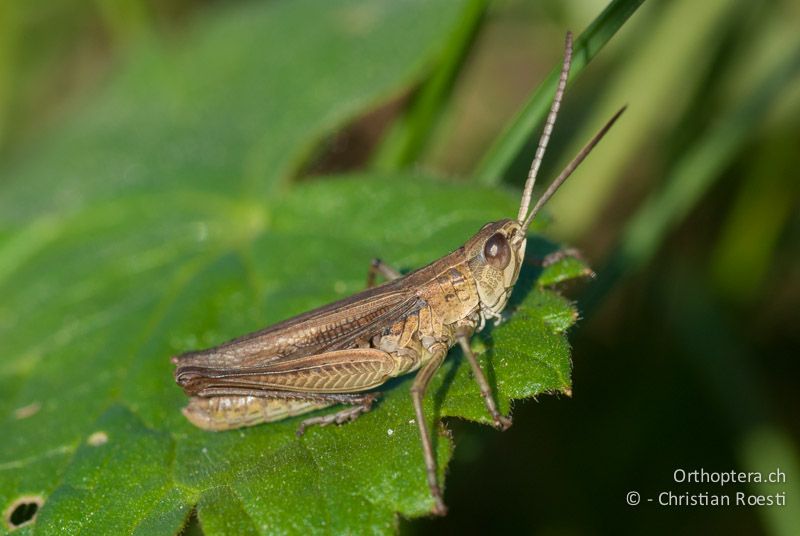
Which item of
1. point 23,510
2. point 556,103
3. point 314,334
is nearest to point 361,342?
point 314,334

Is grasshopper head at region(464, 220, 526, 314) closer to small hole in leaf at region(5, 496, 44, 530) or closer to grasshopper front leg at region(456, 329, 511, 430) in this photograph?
grasshopper front leg at region(456, 329, 511, 430)

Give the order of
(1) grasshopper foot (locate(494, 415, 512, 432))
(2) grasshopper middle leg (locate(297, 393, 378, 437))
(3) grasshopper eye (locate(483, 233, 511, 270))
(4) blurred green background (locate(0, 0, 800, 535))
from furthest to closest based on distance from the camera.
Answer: (4) blurred green background (locate(0, 0, 800, 535)), (3) grasshopper eye (locate(483, 233, 511, 270)), (2) grasshopper middle leg (locate(297, 393, 378, 437)), (1) grasshopper foot (locate(494, 415, 512, 432))

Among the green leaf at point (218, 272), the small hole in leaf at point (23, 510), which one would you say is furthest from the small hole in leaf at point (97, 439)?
the small hole in leaf at point (23, 510)

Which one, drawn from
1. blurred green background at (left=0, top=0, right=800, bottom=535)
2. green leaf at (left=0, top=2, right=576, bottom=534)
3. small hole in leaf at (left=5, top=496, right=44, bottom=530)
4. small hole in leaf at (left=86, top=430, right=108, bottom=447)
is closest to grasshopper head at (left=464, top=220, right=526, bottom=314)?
green leaf at (left=0, top=2, right=576, bottom=534)

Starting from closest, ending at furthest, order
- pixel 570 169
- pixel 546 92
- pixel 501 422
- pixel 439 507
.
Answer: pixel 439 507 < pixel 501 422 < pixel 570 169 < pixel 546 92

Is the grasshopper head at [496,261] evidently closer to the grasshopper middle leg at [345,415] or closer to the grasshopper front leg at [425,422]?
the grasshopper front leg at [425,422]

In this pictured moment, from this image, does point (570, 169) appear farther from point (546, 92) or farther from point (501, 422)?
point (501, 422)

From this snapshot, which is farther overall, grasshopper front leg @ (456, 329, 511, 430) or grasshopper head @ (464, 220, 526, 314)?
grasshopper head @ (464, 220, 526, 314)
